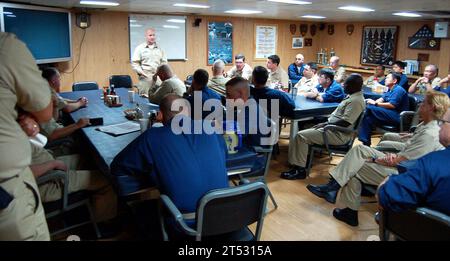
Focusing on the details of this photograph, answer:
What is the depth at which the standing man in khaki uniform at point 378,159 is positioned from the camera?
2553mm

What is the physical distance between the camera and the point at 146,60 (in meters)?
6.61

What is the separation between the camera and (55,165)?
226cm

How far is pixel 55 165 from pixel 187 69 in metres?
5.85

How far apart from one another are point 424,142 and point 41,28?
16.9ft

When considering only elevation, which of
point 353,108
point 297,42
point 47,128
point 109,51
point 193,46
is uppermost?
point 297,42

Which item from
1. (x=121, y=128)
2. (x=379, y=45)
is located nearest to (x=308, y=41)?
(x=379, y=45)

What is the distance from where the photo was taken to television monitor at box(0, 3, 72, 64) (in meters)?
4.89

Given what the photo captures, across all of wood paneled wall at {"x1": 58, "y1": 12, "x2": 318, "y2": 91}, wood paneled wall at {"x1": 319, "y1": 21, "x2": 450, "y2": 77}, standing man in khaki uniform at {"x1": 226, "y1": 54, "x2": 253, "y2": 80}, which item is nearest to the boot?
standing man in khaki uniform at {"x1": 226, "y1": 54, "x2": 253, "y2": 80}

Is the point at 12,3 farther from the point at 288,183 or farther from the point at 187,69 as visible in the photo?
the point at 288,183

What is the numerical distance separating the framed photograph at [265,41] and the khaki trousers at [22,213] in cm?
765

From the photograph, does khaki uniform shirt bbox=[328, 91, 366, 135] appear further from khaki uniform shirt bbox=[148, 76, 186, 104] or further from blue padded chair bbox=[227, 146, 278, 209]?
khaki uniform shirt bbox=[148, 76, 186, 104]

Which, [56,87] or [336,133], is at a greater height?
[56,87]

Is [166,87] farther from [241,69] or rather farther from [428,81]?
[428,81]
